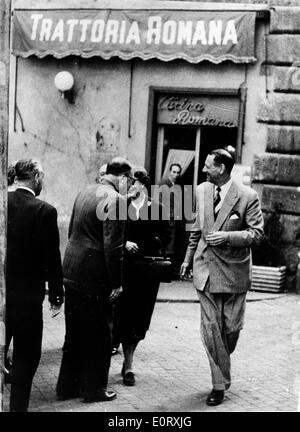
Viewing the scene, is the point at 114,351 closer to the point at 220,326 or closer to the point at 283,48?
the point at 220,326

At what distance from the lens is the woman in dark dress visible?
7.04 metres

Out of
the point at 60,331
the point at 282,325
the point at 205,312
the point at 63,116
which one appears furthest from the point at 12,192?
the point at 63,116

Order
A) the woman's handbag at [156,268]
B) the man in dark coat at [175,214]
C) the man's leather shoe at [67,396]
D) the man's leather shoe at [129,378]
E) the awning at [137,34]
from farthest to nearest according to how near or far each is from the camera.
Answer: the man in dark coat at [175,214], the awning at [137,34], the woman's handbag at [156,268], the man's leather shoe at [129,378], the man's leather shoe at [67,396]

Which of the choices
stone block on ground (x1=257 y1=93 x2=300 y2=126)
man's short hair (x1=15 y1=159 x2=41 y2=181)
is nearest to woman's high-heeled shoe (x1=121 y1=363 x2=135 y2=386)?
man's short hair (x1=15 y1=159 x2=41 y2=181)

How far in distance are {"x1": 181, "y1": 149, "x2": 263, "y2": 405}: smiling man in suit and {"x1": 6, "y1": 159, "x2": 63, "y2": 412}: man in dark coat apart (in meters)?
1.26

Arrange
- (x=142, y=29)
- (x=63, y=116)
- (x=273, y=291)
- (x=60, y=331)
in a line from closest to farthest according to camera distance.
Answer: (x=60, y=331) → (x=273, y=291) → (x=142, y=29) → (x=63, y=116)

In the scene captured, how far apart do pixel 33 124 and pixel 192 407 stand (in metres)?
7.84

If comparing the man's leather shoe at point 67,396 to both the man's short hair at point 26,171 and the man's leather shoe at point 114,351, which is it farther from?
the man's short hair at point 26,171

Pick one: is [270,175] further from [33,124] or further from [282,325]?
[33,124]

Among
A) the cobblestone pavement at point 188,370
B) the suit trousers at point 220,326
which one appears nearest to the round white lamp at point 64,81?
the cobblestone pavement at point 188,370

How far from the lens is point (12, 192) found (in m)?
5.90

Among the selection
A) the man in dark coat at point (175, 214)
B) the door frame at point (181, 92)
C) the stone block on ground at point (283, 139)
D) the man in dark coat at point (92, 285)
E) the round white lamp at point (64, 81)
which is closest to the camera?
the man in dark coat at point (92, 285)

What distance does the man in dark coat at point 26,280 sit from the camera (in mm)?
5719

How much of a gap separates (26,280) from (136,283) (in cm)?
149
